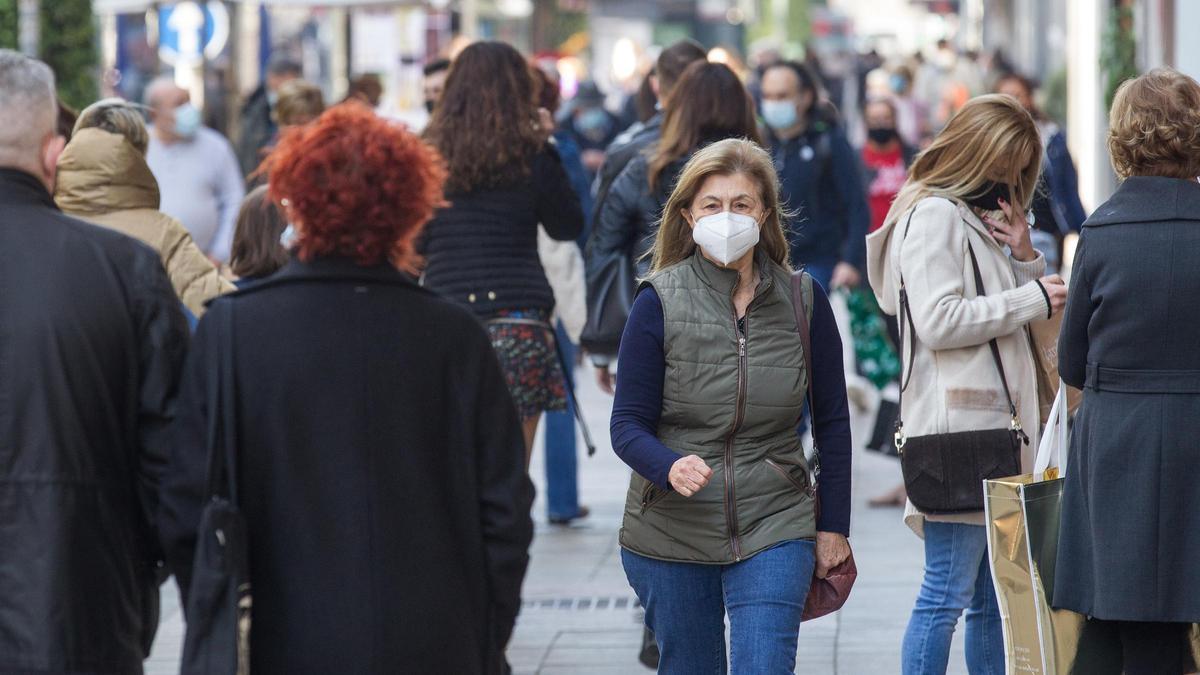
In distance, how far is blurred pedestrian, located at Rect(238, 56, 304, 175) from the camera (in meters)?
12.3

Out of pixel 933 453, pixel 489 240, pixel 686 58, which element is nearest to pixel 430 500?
pixel 933 453

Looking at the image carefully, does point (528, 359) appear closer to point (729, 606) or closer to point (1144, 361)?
point (729, 606)

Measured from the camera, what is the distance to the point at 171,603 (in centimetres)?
772

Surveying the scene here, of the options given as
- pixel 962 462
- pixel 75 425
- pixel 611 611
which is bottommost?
pixel 611 611

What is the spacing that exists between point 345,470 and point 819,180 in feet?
17.4

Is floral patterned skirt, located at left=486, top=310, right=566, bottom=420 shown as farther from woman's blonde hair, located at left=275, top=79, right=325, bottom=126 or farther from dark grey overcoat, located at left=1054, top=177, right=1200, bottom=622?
woman's blonde hair, located at left=275, top=79, right=325, bottom=126

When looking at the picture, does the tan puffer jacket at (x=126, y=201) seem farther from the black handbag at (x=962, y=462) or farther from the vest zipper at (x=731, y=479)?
the black handbag at (x=962, y=462)

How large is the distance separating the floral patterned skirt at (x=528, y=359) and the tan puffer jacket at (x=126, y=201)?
1284 millimetres

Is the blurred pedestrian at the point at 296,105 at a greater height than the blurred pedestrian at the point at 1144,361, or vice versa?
the blurred pedestrian at the point at 296,105

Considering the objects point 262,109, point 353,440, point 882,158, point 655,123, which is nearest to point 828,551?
point 353,440

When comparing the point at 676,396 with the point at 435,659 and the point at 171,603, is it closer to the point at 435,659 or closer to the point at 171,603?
the point at 435,659

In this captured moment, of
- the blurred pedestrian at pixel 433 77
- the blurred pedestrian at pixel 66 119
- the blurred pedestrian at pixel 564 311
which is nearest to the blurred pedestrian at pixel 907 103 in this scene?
the blurred pedestrian at pixel 433 77

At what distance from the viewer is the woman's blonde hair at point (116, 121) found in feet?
19.2

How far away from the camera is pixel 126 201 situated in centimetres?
564
